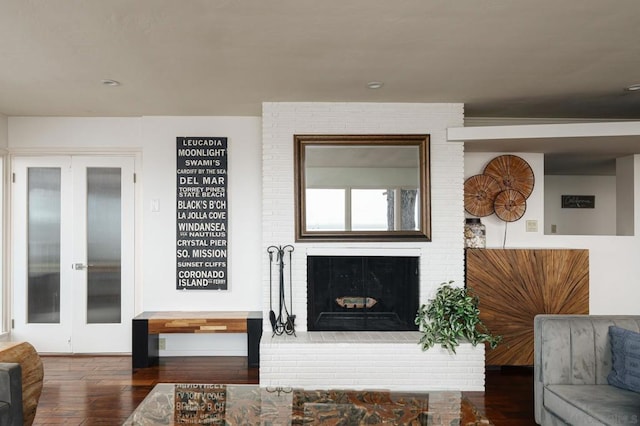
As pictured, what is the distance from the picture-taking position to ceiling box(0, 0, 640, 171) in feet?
7.10

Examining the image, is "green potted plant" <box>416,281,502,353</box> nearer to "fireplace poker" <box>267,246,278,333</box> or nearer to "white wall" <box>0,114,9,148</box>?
"fireplace poker" <box>267,246,278,333</box>

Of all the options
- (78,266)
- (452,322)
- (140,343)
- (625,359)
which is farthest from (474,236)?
(78,266)

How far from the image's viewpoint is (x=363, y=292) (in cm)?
404

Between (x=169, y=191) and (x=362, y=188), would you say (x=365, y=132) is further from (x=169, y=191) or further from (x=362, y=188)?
(x=169, y=191)

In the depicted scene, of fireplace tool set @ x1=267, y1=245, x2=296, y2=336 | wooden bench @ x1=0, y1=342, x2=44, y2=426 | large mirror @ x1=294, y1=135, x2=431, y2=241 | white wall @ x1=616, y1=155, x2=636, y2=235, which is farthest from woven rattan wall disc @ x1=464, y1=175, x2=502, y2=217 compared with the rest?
wooden bench @ x1=0, y1=342, x2=44, y2=426

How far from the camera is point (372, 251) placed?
3906mm

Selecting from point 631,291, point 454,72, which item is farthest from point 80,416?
point 631,291

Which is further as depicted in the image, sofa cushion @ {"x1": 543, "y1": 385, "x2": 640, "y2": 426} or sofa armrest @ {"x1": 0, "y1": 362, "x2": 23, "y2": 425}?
sofa armrest @ {"x1": 0, "y1": 362, "x2": 23, "y2": 425}

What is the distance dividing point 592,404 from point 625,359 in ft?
1.37

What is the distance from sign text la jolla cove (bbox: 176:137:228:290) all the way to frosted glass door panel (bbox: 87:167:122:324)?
68 centimetres

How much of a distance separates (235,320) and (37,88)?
2.49 meters

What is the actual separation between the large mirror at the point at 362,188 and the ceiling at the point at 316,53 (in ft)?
1.35

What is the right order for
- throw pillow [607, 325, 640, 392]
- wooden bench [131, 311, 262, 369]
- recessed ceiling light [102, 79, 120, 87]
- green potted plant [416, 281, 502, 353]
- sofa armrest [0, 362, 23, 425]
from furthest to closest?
wooden bench [131, 311, 262, 369]
green potted plant [416, 281, 502, 353]
recessed ceiling light [102, 79, 120, 87]
throw pillow [607, 325, 640, 392]
sofa armrest [0, 362, 23, 425]

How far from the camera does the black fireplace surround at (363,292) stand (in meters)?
3.99
